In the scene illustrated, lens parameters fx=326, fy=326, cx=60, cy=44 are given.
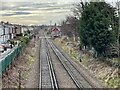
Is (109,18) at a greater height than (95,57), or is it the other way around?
(109,18)

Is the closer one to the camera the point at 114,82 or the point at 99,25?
the point at 114,82

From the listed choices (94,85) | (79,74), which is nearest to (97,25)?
(79,74)

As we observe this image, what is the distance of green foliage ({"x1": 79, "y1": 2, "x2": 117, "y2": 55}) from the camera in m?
28.5

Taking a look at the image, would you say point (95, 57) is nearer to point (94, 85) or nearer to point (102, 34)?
point (102, 34)

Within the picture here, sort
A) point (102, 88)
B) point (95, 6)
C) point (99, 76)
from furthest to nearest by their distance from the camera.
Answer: point (95, 6) < point (99, 76) < point (102, 88)

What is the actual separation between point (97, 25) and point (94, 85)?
10011mm

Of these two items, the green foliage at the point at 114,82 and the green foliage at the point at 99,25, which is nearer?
the green foliage at the point at 114,82

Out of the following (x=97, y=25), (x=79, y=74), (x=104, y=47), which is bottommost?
(x=79, y=74)

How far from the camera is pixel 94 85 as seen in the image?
786 inches

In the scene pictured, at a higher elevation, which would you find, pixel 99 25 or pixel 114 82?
pixel 99 25

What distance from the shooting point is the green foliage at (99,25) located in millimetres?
28453

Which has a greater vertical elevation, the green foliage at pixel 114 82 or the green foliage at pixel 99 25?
the green foliage at pixel 99 25

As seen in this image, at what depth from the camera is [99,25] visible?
94.7ft

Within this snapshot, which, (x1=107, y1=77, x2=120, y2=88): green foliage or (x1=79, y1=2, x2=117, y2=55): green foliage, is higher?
(x1=79, y1=2, x2=117, y2=55): green foliage
